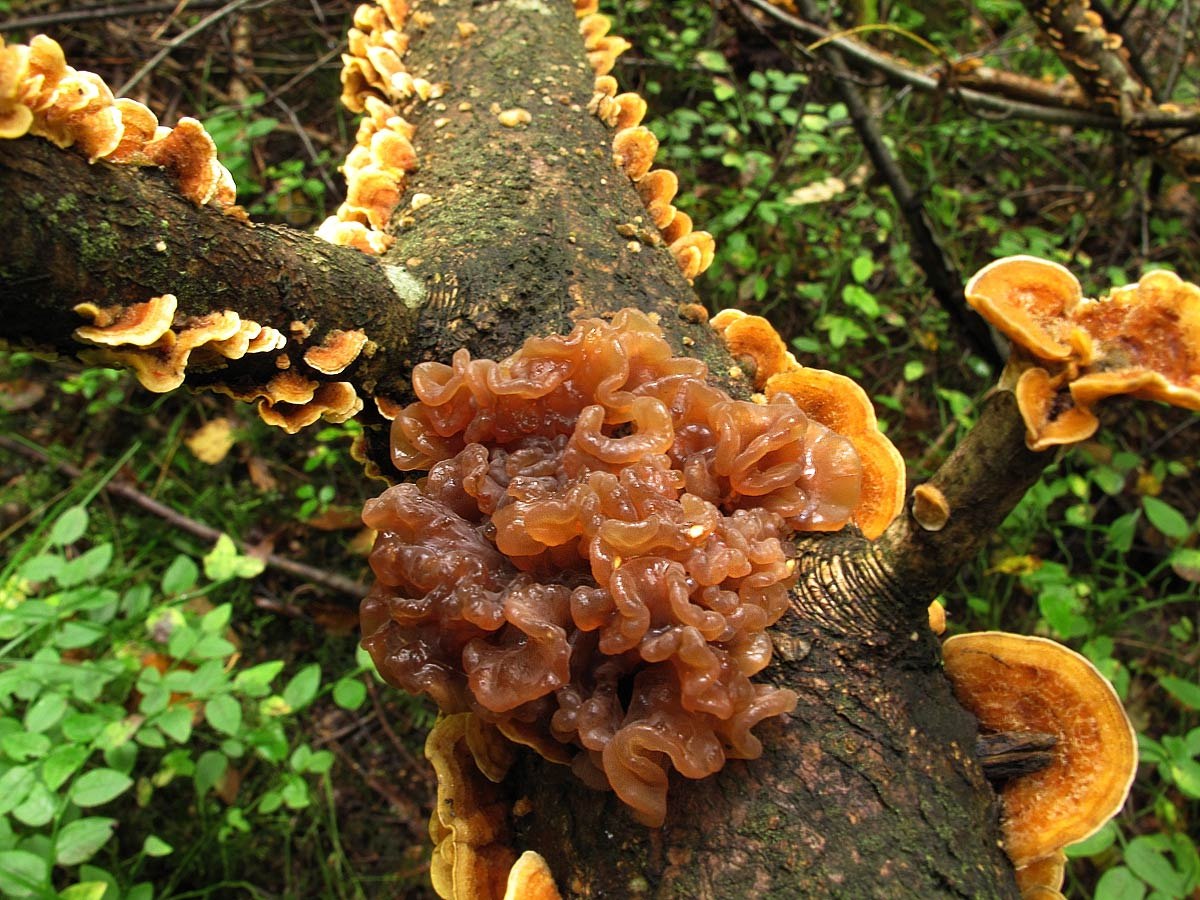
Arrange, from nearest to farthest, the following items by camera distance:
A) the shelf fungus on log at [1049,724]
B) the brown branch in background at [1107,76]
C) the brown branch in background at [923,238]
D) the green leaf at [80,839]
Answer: the shelf fungus on log at [1049,724]
the green leaf at [80,839]
the brown branch in background at [1107,76]
the brown branch in background at [923,238]

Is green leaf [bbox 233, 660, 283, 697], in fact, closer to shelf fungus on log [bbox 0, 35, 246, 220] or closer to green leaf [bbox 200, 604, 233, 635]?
green leaf [bbox 200, 604, 233, 635]

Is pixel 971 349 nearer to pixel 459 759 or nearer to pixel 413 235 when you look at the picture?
pixel 413 235

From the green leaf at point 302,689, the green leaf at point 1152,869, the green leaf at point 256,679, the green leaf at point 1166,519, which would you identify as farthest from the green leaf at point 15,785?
the green leaf at point 1166,519

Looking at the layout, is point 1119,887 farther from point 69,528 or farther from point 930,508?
point 69,528

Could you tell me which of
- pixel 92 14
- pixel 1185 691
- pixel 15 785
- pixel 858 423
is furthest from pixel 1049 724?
pixel 92 14

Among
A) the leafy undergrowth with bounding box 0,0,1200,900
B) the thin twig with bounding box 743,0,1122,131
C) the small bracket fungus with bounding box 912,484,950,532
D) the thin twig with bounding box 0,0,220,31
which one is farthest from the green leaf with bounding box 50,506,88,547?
the thin twig with bounding box 743,0,1122,131

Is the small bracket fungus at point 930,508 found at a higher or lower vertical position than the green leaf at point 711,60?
higher

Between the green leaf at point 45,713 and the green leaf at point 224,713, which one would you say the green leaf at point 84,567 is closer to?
the green leaf at point 45,713
